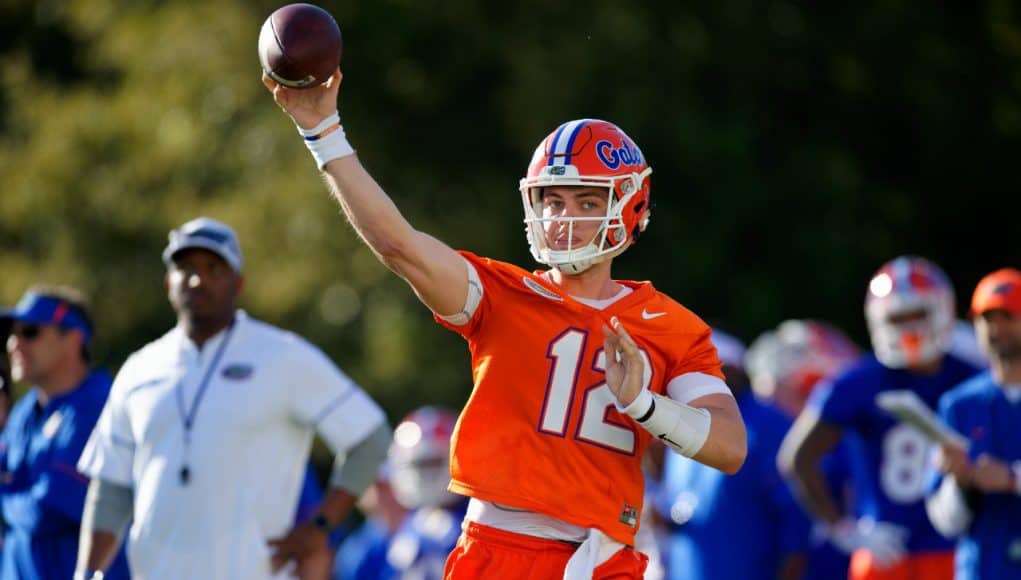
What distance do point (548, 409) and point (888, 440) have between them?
4.22m

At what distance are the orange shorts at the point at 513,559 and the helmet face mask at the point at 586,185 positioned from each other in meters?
0.80

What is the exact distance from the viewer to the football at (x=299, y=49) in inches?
186

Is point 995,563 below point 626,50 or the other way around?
below

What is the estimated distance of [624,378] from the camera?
16.2 feet

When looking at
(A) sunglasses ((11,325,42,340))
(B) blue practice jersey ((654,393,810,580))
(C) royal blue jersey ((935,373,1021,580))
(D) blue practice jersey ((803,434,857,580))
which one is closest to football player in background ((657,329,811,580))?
(B) blue practice jersey ((654,393,810,580))

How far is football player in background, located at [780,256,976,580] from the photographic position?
877 centimetres

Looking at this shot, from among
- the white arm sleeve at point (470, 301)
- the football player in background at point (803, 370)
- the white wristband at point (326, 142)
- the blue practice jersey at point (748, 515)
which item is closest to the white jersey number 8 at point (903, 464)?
the blue practice jersey at point (748, 515)

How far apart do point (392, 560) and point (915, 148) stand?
8.99 m

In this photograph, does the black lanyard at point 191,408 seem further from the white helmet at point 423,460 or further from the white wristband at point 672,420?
the white helmet at point 423,460

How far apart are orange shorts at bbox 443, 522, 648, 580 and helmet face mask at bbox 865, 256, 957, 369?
159 inches

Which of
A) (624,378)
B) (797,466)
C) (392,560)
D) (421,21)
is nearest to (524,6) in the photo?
(421,21)

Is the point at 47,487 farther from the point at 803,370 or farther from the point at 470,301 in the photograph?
the point at 803,370

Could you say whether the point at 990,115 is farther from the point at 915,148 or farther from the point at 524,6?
the point at 524,6

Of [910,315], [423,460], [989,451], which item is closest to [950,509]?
[989,451]
